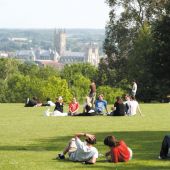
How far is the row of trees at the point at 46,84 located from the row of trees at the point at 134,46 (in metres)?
3.32

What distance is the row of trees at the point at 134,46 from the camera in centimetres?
6906

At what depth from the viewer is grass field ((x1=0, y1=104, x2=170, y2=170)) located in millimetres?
16175

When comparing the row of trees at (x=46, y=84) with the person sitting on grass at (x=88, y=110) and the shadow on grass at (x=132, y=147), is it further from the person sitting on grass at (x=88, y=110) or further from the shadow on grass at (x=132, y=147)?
the shadow on grass at (x=132, y=147)

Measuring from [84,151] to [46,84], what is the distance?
74.3 meters

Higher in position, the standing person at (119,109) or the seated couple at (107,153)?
the seated couple at (107,153)

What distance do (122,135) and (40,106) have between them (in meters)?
22.0

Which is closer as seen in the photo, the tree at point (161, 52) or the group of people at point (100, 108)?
the group of people at point (100, 108)

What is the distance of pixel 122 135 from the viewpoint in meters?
23.3

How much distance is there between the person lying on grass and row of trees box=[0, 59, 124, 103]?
54.4 meters

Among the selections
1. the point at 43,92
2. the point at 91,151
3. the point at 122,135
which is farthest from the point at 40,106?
the point at 43,92

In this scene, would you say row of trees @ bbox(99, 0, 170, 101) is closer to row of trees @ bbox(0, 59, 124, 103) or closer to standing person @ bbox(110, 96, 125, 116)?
row of trees @ bbox(0, 59, 124, 103)

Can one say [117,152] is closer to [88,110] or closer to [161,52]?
[88,110]

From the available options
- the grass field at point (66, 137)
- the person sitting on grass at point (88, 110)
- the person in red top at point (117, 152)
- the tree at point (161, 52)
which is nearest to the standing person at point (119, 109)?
the grass field at point (66, 137)

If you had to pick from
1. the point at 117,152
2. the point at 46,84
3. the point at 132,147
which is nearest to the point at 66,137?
the point at 132,147
